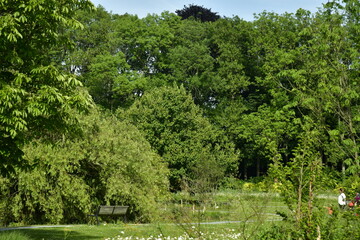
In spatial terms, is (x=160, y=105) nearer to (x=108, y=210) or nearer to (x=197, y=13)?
(x=108, y=210)

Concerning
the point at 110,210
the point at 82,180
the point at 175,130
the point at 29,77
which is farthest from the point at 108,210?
the point at 175,130

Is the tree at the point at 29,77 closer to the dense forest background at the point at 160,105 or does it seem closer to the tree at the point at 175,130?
the dense forest background at the point at 160,105

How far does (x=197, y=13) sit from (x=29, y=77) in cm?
4967

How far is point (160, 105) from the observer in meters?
39.9

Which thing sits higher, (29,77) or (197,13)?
(197,13)

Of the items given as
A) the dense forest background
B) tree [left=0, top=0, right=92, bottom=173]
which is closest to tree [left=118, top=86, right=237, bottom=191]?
the dense forest background

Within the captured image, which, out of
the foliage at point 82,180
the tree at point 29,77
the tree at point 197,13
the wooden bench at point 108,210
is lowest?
the wooden bench at point 108,210

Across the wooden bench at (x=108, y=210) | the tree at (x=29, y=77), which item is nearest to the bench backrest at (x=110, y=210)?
the wooden bench at (x=108, y=210)

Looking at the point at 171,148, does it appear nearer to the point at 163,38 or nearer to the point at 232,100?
the point at 232,100

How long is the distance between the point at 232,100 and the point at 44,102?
40039mm

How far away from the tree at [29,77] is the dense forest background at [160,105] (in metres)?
0.03

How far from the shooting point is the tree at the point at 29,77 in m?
10.2

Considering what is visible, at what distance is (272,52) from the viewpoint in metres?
48.2

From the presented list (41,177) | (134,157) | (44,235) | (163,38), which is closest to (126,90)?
(163,38)
